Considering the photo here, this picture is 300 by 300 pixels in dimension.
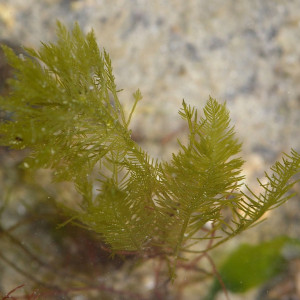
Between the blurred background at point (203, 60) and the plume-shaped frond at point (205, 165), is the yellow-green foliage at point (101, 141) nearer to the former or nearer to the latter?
the plume-shaped frond at point (205, 165)

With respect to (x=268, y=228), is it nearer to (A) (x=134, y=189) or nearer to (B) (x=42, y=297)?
(A) (x=134, y=189)

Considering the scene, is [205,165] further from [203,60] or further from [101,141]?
[203,60]

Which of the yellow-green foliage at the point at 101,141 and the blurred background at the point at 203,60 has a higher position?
the blurred background at the point at 203,60

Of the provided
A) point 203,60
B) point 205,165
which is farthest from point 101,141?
point 203,60

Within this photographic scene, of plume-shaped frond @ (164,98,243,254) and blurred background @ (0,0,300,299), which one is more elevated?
blurred background @ (0,0,300,299)

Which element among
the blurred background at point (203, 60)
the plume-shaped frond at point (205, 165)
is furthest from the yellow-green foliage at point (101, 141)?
the blurred background at point (203, 60)

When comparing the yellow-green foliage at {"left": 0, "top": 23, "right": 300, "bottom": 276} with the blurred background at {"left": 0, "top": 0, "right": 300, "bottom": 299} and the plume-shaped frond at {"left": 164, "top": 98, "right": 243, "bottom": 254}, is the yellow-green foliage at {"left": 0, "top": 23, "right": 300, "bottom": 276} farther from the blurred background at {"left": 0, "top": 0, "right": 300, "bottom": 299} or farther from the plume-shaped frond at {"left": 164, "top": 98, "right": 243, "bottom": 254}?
the blurred background at {"left": 0, "top": 0, "right": 300, "bottom": 299}

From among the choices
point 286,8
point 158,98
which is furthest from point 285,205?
point 286,8

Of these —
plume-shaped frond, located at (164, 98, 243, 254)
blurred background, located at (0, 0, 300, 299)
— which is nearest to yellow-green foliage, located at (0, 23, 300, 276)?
plume-shaped frond, located at (164, 98, 243, 254)
